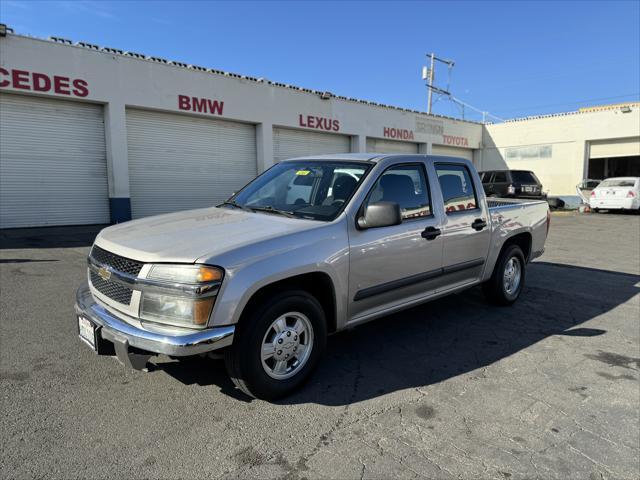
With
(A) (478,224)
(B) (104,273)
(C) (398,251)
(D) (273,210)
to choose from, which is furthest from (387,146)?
(B) (104,273)

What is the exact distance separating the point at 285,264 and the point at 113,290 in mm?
1202

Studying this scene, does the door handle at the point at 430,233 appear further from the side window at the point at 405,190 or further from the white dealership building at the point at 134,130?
the white dealership building at the point at 134,130

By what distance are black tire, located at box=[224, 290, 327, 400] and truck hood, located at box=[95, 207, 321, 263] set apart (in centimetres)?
46

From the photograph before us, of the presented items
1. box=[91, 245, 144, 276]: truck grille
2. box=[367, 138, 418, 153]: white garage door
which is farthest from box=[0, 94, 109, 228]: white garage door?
box=[367, 138, 418, 153]: white garage door

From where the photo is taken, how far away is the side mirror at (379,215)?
351 cm

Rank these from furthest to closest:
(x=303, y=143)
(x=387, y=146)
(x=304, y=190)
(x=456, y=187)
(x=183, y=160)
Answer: (x=387, y=146), (x=303, y=143), (x=183, y=160), (x=456, y=187), (x=304, y=190)

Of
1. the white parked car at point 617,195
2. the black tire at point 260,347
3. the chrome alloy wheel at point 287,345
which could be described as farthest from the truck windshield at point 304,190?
→ the white parked car at point 617,195

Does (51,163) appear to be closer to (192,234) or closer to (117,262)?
(117,262)

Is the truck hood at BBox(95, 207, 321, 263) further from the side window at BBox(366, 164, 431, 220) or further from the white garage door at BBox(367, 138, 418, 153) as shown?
the white garage door at BBox(367, 138, 418, 153)

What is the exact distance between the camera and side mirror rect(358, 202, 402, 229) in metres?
3.51

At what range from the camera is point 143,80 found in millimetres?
13922

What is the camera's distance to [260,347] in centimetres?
302

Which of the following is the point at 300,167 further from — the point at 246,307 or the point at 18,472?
the point at 18,472

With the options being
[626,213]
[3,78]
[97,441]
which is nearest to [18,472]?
[97,441]
